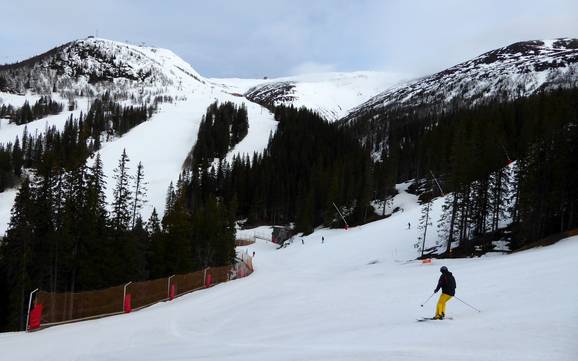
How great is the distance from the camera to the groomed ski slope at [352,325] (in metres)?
9.96

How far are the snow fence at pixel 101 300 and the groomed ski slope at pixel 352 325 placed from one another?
82cm

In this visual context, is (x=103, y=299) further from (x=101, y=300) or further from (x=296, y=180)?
(x=296, y=180)

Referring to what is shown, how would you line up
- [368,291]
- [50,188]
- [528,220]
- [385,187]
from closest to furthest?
[368,291]
[528,220]
[50,188]
[385,187]

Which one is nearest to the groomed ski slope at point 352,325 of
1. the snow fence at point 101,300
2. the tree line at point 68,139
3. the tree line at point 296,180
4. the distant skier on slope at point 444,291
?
the distant skier on slope at point 444,291

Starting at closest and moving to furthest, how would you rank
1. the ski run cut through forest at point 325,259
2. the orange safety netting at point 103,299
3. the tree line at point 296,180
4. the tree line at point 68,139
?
the ski run cut through forest at point 325,259 < the orange safety netting at point 103,299 < the tree line at point 296,180 < the tree line at point 68,139

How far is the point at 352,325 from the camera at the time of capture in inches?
570

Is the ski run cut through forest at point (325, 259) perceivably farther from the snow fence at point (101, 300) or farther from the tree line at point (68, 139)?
the tree line at point (68, 139)

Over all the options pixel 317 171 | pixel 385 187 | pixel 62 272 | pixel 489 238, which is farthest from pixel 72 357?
pixel 317 171

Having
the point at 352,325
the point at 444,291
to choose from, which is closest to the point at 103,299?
the point at 352,325

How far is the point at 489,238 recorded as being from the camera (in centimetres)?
4547

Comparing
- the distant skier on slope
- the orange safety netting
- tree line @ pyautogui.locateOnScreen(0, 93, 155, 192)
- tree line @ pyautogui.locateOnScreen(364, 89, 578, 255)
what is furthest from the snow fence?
tree line @ pyautogui.locateOnScreen(0, 93, 155, 192)

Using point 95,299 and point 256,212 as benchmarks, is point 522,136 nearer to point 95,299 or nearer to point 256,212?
point 256,212

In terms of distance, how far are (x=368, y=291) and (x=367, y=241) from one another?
35.2 m

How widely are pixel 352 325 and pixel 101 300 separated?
12044mm
